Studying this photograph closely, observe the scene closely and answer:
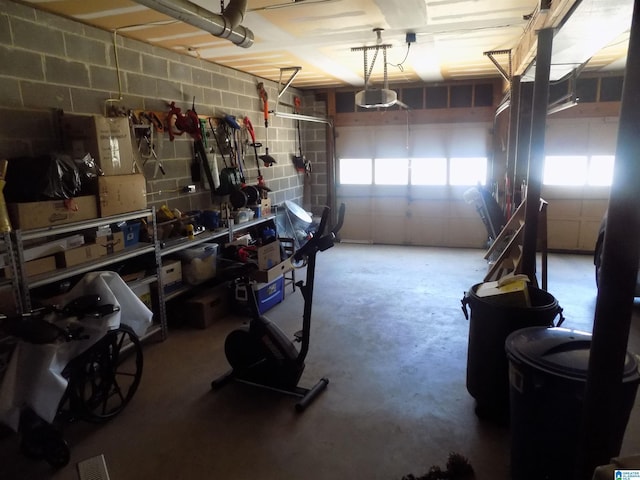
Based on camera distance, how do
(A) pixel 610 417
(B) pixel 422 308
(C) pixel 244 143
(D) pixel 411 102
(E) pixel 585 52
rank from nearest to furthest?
(A) pixel 610 417 → (E) pixel 585 52 → (B) pixel 422 308 → (C) pixel 244 143 → (D) pixel 411 102

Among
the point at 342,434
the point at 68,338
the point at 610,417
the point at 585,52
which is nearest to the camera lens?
the point at 610,417

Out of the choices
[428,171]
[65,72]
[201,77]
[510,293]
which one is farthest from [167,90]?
[428,171]

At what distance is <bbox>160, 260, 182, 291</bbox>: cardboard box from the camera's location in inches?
140

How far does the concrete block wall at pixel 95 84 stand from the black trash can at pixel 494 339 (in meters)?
2.99

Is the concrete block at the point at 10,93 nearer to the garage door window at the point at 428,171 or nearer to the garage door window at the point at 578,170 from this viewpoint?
the garage door window at the point at 428,171

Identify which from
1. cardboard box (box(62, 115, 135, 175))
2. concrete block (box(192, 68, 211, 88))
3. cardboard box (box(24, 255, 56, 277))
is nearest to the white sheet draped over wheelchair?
cardboard box (box(24, 255, 56, 277))

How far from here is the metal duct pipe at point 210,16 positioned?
2.17m

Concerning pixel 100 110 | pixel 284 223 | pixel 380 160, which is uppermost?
pixel 100 110

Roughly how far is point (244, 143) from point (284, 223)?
4.83ft

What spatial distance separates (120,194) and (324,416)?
2034mm

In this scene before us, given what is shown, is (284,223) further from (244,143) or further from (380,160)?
(380,160)

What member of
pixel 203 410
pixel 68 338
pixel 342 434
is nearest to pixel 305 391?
pixel 342 434

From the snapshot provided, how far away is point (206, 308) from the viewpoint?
383 centimetres

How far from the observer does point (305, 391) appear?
2719 millimetres
